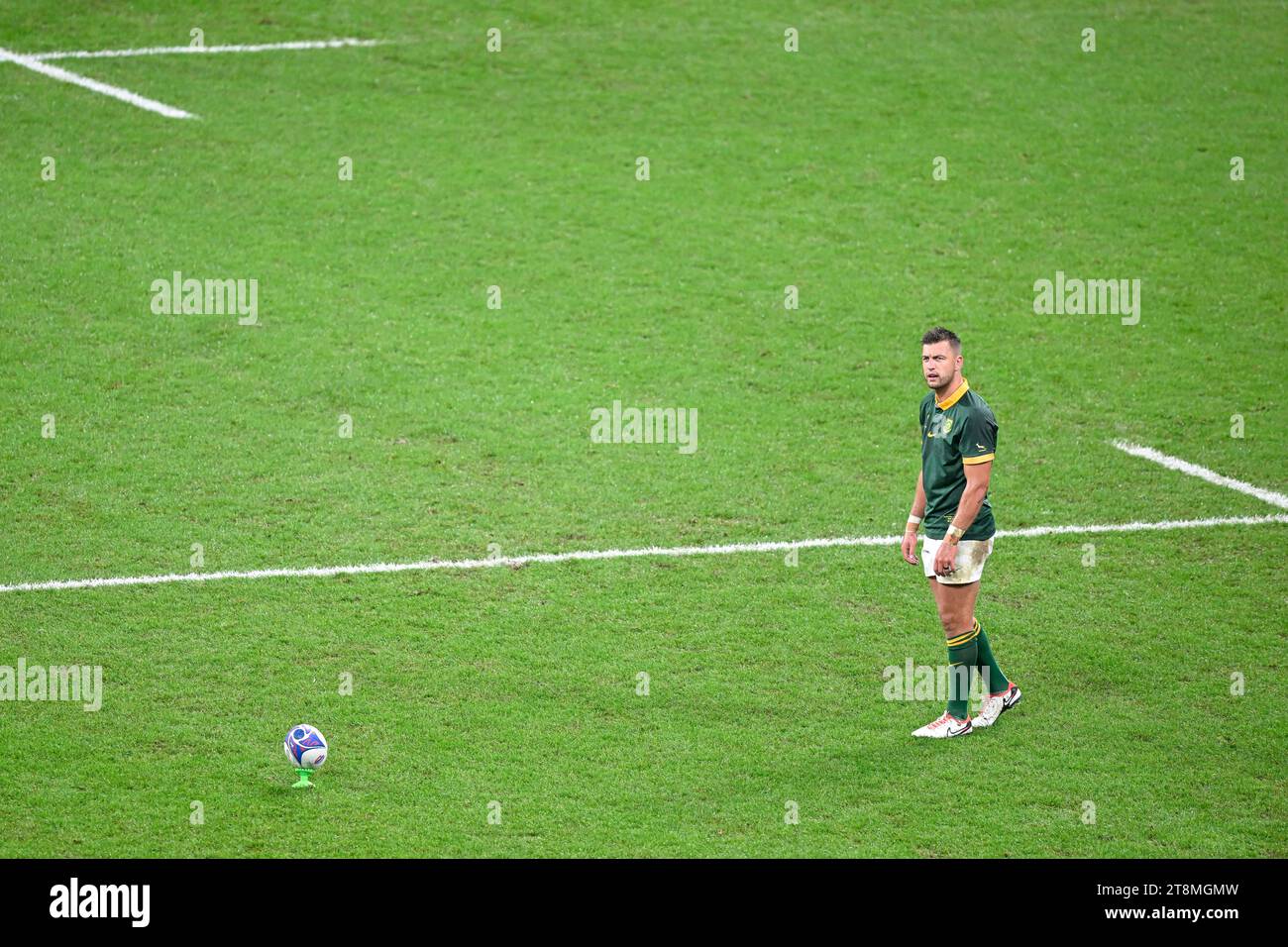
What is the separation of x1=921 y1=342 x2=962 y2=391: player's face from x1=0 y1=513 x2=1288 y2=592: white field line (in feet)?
12.0

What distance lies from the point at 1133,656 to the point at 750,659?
2.70m

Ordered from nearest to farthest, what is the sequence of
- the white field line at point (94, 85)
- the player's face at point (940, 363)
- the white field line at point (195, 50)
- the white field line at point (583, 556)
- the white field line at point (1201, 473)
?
the player's face at point (940, 363)
the white field line at point (583, 556)
the white field line at point (1201, 473)
the white field line at point (94, 85)
the white field line at point (195, 50)

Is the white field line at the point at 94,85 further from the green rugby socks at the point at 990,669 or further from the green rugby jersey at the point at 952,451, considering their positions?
the green rugby socks at the point at 990,669

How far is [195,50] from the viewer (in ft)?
69.2

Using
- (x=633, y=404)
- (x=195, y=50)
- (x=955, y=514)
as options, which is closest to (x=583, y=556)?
(x=633, y=404)

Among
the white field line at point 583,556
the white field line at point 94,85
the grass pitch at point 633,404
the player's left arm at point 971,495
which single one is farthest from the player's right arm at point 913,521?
the white field line at point 94,85

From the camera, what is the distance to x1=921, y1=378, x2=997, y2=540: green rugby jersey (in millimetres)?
8898

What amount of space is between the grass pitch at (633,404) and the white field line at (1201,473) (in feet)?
0.66

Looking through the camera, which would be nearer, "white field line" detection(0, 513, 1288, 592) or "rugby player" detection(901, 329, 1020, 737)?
"rugby player" detection(901, 329, 1020, 737)

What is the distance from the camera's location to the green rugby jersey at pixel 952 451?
29.2 feet

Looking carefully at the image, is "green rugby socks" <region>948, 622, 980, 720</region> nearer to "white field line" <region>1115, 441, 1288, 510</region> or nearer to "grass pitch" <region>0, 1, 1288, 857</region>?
"grass pitch" <region>0, 1, 1288, 857</region>

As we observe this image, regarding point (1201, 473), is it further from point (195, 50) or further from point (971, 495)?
point (195, 50)

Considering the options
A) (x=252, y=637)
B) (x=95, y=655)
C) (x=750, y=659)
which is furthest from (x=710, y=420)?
(x=95, y=655)

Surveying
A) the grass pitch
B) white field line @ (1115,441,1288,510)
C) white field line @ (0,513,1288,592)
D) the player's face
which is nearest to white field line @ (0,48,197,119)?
the grass pitch
